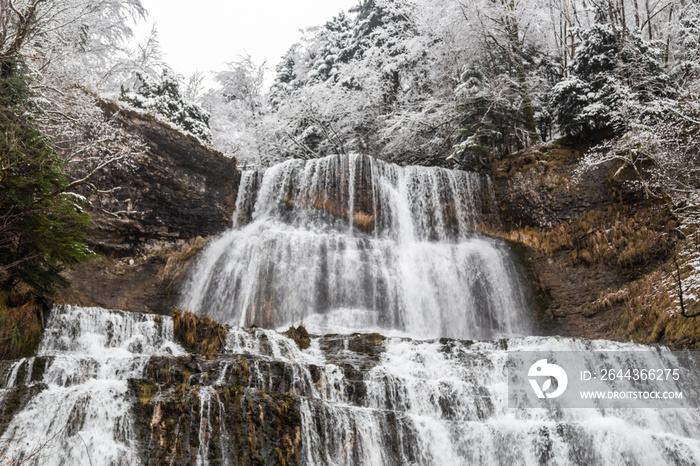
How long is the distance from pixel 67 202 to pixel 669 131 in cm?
1394

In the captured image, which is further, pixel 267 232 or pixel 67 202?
pixel 267 232

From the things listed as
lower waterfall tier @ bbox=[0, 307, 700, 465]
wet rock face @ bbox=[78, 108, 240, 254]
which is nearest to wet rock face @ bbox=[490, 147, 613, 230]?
lower waterfall tier @ bbox=[0, 307, 700, 465]

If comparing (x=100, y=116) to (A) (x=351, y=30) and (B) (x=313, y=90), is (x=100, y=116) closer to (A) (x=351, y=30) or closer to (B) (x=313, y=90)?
(B) (x=313, y=90)

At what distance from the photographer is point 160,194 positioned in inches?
574

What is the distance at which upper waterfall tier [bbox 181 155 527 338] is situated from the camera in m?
13.0

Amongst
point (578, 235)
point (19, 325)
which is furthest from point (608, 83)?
point (19, 325)

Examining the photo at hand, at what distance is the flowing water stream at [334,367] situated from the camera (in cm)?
549

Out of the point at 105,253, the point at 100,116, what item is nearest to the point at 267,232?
the point at 105,253

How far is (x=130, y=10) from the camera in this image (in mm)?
22047

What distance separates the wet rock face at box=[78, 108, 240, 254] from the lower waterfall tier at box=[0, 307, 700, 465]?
5743 millimetres

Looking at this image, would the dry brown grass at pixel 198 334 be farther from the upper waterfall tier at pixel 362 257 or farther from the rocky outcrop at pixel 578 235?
the rocky outcrop at pixel 578 235

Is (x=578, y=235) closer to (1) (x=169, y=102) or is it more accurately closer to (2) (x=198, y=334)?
(2) (x=198, y=334)

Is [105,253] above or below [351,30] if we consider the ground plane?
below

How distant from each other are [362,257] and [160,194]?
21.9 ft
